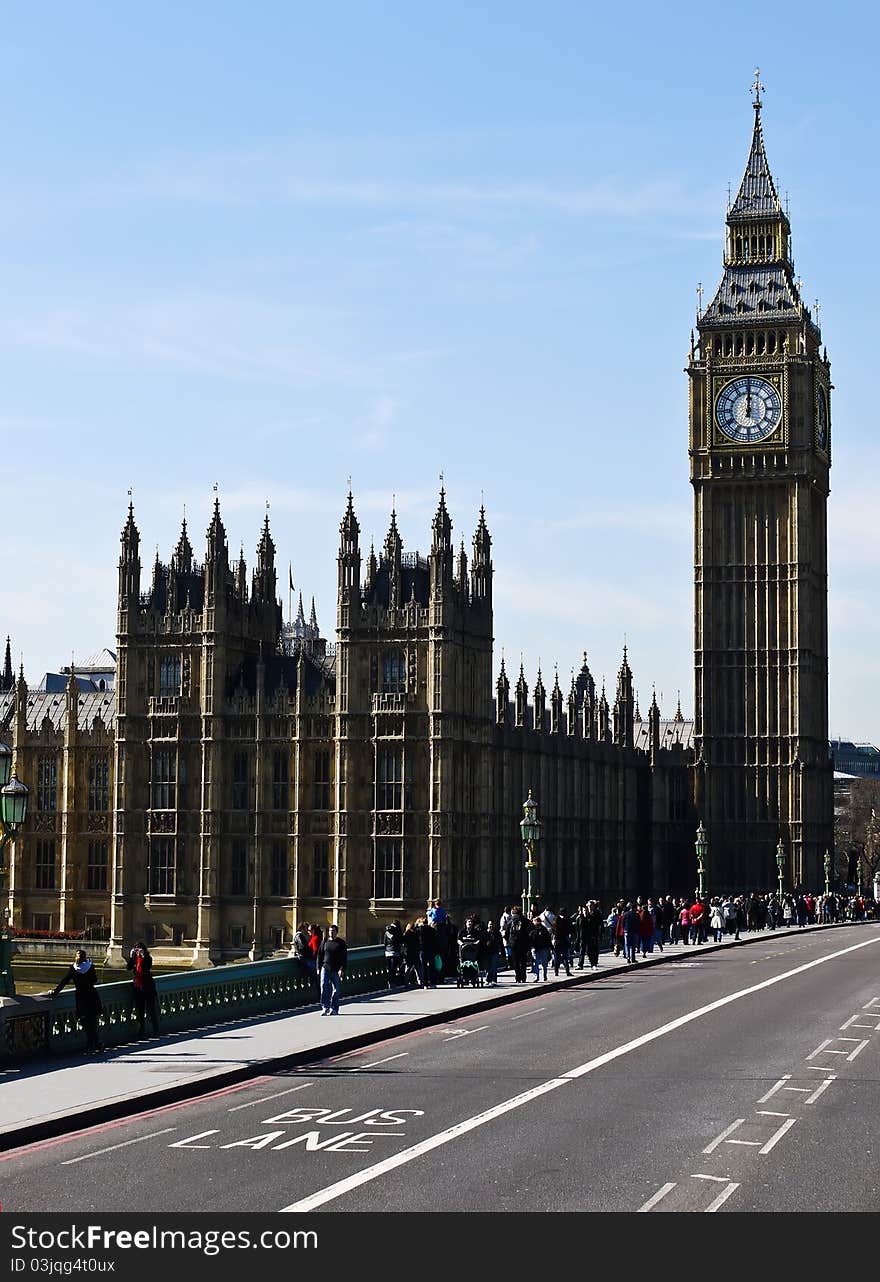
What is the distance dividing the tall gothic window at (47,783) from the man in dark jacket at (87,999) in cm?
6909

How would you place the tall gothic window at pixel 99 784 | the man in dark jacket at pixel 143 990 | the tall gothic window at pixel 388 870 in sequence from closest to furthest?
the man in dark jacket at pixel 143 990
the tall gothic window at pixel 388 870
the tall gothic window at pixel 99 784

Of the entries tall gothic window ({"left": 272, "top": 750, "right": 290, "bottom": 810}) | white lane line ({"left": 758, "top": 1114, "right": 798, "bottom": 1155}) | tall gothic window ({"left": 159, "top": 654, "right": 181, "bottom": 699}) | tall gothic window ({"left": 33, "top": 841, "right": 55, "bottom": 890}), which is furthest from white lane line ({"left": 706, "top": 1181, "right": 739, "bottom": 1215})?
tall gothic window ({"left": 33, "top": 841, "right": 55, "bottom": 890})

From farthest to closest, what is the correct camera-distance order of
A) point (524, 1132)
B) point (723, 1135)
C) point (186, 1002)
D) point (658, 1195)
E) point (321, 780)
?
1. point (321, 780)
2. point (186, 1002)
3. point (524, 1132)
4. point (723, 1135)
5. point (658, 1195)

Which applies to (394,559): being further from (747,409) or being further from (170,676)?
(747,409)

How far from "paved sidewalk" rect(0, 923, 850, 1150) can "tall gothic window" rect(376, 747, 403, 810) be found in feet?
138

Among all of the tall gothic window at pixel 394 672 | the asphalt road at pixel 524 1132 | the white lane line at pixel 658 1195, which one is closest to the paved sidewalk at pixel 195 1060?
the asphalt road at pixel 524 1132

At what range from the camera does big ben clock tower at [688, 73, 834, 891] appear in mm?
120062

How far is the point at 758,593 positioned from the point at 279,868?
4682 cm

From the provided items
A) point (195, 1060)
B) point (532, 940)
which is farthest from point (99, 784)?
point (195, 1060)

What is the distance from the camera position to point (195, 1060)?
93.2 feet

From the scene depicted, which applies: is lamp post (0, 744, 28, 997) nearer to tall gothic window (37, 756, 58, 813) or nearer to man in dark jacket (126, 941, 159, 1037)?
man in dark jacket (126, 941, 159, 1037)

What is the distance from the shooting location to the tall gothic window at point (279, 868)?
283ft

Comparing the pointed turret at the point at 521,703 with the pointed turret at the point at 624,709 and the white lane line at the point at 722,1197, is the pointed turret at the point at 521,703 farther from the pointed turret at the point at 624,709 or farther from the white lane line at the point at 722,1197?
the white lane line at the point at 722,1197
